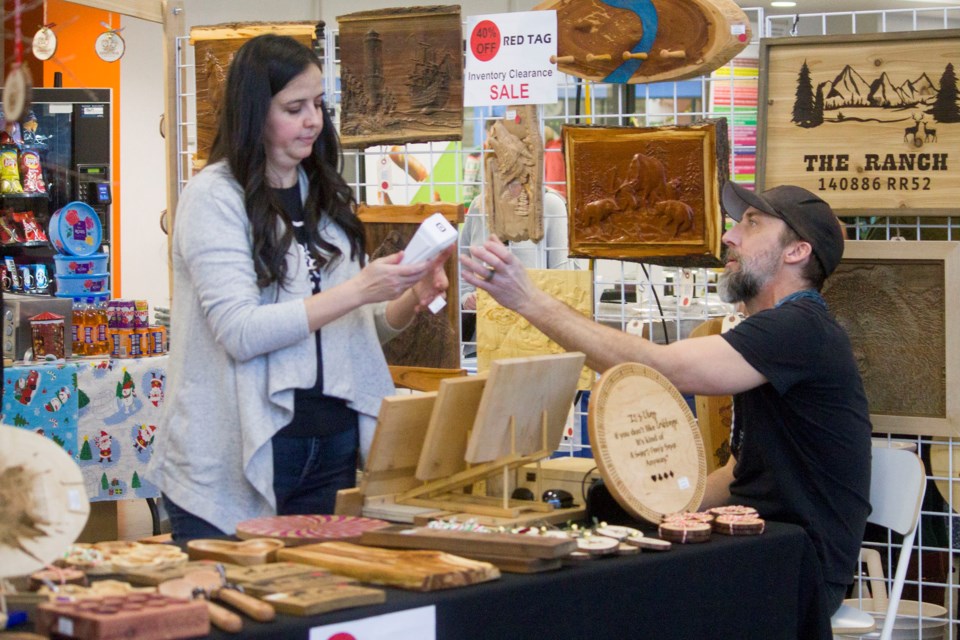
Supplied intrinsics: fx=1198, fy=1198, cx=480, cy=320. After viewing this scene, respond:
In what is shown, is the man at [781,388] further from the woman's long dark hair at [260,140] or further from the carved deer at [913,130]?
the carved deer at [913,130]

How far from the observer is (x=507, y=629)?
1.53 meters

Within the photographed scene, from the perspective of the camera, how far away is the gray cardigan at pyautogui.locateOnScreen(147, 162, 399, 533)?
6.34 ft

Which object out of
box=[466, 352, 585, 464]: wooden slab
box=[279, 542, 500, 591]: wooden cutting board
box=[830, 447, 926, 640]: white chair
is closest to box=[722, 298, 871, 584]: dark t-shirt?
box=[830, 447, 926, 640]: white chair

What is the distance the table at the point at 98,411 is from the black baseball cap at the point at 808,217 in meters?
2.50

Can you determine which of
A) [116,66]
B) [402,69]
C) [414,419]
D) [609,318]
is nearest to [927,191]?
[609,318]

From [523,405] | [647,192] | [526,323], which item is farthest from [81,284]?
[523,405]

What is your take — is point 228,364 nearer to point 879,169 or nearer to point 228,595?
point 228,595

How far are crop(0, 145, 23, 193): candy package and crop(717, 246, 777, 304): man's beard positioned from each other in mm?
3579

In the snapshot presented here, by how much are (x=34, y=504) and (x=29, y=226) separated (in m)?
4.32

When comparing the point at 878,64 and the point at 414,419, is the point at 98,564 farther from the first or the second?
the point at 878,64

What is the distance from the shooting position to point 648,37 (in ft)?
9.11

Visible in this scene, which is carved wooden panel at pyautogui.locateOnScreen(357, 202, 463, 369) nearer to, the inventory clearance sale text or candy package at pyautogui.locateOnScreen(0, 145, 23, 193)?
the inventory clearance sale text

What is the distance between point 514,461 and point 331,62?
175cm

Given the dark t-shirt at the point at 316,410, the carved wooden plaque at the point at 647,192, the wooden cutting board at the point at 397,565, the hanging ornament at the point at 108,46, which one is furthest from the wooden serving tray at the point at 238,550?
the hanging ornament at the point at 108,46
